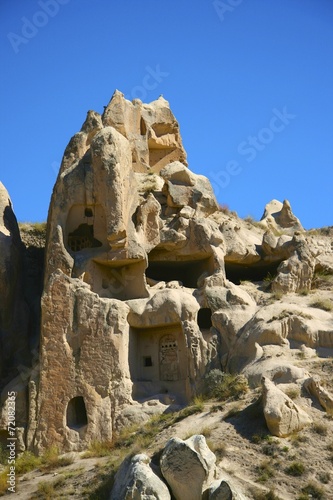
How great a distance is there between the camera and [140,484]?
20188 millimetres

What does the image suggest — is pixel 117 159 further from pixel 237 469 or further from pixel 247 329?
pixel 237 469

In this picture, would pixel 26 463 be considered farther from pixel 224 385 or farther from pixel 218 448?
pixel 218 448

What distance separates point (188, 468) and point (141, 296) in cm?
992

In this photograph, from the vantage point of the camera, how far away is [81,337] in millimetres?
28188

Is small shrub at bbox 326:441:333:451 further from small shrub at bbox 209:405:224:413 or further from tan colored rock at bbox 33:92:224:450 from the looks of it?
tan colored rock at bbox 33:92:224:450

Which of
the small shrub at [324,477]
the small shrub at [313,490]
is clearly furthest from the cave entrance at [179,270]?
the small shrub at [313,490]

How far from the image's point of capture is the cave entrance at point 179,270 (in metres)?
31.4

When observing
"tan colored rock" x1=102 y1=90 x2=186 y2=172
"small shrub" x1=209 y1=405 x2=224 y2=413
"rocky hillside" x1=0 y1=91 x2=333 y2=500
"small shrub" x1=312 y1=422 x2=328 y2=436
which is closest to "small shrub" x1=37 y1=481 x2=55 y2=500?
"rocky hillside" x1=0 y1=91 x2=333 y2=500

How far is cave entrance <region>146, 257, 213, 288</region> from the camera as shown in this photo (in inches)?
1237

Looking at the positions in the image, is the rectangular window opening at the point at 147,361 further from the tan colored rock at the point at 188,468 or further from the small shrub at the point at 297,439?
the tan colored rock at the point at 188,468

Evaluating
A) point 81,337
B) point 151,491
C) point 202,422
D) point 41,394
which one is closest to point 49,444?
point 41,394

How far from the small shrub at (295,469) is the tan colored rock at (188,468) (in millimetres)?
1762

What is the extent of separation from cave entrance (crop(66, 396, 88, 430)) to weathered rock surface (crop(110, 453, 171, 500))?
21.3ft

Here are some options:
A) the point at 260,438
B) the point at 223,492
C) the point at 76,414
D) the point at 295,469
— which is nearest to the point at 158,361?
the point at 76,414
